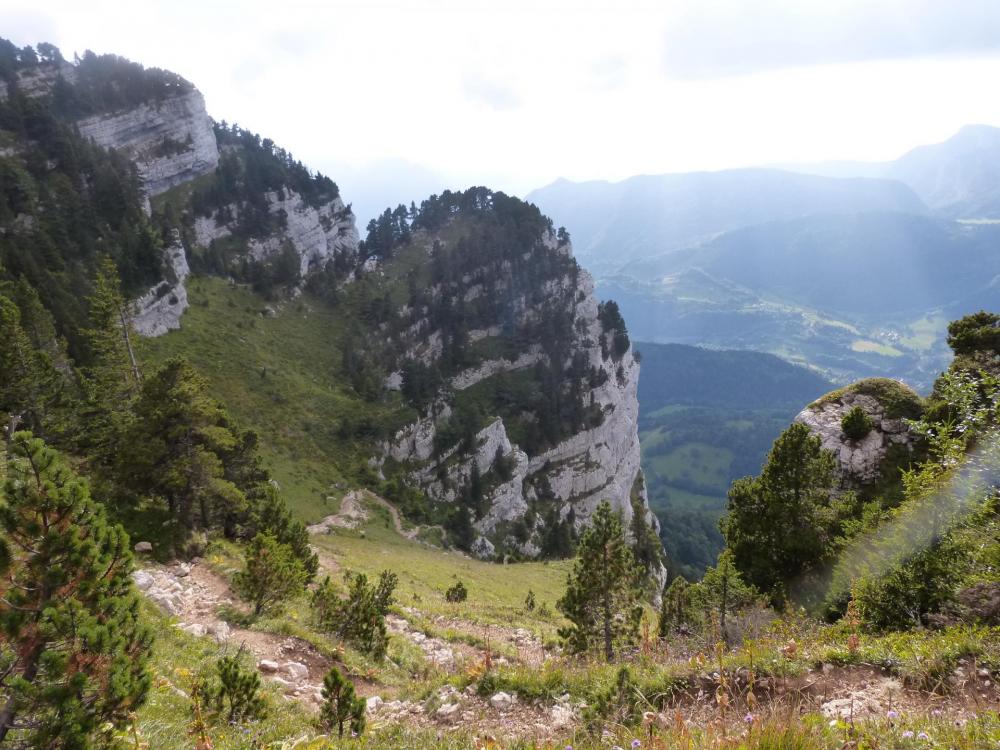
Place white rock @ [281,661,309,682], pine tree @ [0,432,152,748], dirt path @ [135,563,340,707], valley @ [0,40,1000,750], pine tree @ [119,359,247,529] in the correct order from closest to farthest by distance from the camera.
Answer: pine tree @ [0,432,152,748] < valley @ [0,40,1000,750] < dirt path @ [135,563,340,707] < white rock @ [281,661,309,682] < pine tree @ [119,359,247,529]

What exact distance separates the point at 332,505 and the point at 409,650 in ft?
145

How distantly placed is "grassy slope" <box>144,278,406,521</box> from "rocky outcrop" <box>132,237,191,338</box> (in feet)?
5.15

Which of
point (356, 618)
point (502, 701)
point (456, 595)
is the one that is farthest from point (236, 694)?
point (456, 595)

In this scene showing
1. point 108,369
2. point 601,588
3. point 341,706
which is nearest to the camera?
point 341,706

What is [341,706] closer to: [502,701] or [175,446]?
[502,701]

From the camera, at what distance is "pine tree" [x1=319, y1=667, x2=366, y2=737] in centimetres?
852

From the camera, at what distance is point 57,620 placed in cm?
534

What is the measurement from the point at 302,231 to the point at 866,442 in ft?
435

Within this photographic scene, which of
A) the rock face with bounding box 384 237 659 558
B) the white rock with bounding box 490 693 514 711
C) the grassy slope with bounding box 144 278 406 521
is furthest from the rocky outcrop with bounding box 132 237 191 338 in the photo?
Result: the white rock with bounding box 490 693 514 711

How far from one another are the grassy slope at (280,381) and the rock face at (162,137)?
3816 centimetres

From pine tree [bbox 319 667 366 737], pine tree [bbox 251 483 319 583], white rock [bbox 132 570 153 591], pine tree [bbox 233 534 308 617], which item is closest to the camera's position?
pine tree [bbox 319 667 366 737]

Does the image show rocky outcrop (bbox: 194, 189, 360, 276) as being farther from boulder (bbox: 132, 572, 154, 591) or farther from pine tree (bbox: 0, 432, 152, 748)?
pine tree (bbox: 0, 432, 152, 748)

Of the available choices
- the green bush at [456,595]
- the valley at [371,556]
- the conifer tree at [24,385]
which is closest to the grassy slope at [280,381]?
the valley at [371,556]

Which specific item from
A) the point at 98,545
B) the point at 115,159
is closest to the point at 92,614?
the point at 98,545
